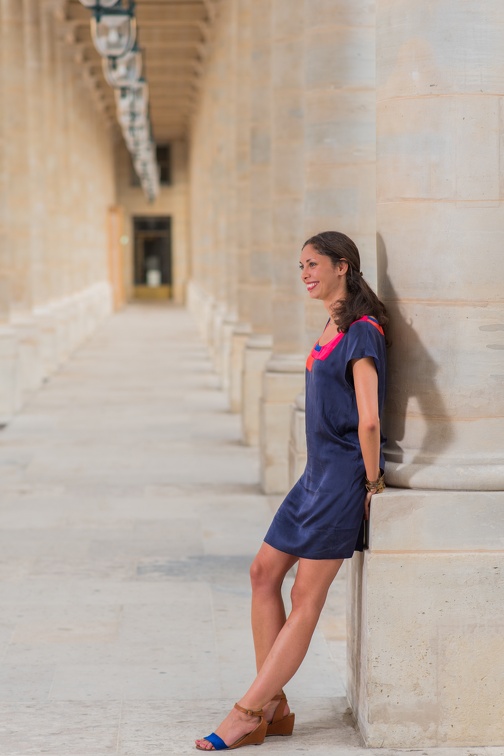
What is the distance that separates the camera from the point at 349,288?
5133 mm

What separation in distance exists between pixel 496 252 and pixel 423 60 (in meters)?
0.79

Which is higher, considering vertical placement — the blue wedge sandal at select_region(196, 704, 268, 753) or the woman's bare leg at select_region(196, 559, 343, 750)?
the woman's bare leg at select_region(196, 559, 343, 750)

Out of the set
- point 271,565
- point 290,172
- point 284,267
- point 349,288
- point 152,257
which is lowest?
point 152,257

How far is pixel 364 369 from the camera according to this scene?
193 inches

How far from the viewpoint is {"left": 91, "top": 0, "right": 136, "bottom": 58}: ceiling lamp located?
1235 centimetres

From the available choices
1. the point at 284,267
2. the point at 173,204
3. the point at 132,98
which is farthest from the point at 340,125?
the point at 173,204

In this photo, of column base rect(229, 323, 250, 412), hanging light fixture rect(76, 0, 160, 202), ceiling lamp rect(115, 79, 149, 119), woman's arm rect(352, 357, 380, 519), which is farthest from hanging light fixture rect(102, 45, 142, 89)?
woman's arm rect(352, 357, 380, 519)

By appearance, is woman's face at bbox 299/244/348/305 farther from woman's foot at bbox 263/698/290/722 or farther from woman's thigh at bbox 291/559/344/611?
woman's foot at bbox 263/698/290/722

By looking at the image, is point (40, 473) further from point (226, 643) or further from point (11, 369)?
point (226, 643)

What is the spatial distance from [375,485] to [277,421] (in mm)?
6025

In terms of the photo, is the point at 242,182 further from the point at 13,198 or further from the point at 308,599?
the point at 308,599

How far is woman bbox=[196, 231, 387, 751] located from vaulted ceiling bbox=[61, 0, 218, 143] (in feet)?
72.7

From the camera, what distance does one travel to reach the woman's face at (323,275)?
5.11m

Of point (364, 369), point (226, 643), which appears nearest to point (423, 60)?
point (364, 369)
